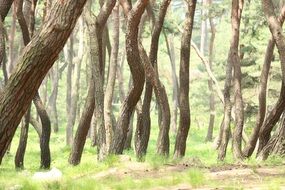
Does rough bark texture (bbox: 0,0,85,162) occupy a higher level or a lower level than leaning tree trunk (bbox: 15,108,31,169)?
higher

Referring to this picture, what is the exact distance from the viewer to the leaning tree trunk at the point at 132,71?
30.9ft

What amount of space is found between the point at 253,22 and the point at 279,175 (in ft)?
43.2

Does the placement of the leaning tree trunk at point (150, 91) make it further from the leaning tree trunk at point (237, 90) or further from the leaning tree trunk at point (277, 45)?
the leaning tree trunk at point (277, 45)

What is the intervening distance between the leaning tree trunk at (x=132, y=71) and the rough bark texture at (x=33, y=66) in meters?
3.76

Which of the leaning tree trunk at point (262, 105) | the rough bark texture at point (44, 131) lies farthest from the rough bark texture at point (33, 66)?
the leaning tree trunk at point (262, 105)

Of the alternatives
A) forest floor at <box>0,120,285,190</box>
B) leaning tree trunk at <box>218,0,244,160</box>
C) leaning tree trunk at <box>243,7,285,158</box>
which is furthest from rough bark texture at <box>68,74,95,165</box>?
leaning tree trunk at <box>243,7,285,158</box>

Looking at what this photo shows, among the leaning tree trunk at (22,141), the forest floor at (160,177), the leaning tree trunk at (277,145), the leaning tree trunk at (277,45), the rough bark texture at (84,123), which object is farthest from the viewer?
the leaning tree trunk at (22,141)

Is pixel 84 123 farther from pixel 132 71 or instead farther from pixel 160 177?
pixel 160 177

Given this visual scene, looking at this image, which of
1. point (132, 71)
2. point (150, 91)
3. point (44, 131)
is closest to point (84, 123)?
point (150, 91)

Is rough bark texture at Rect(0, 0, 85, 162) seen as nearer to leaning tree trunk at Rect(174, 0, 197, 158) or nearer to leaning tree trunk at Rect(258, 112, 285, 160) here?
leaning tree trunk at Rect(258, 112, 285, 160)

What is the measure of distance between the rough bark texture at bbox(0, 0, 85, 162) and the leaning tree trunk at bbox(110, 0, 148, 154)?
376 cm

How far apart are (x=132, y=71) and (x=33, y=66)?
182 inches

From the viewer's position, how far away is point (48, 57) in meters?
5.48

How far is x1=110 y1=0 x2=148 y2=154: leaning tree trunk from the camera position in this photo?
942 centimetres
